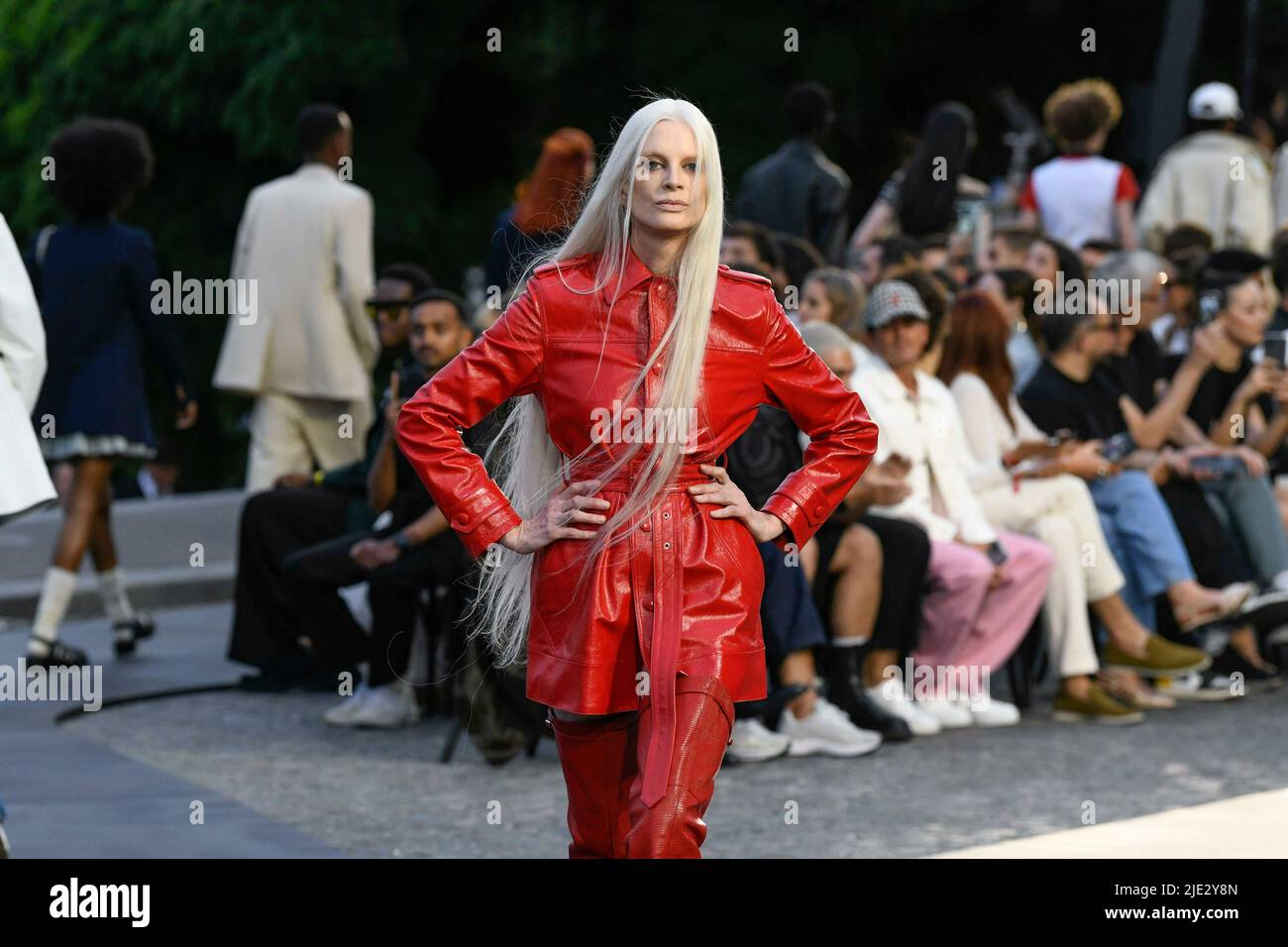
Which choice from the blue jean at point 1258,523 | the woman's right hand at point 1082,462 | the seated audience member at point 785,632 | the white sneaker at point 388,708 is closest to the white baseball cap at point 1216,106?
the blue jean at point 1258,523

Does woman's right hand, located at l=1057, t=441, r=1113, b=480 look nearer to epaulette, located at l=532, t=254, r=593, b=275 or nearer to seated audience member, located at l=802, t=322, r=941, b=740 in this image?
seated audience member, located at l=802, t=322, r=941, b=740

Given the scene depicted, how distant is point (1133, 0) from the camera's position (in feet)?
66.1

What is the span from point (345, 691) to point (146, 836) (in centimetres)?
223

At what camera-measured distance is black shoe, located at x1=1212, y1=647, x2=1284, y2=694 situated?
985cm

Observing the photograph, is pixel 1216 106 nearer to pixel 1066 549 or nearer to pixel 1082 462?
pixel 1082 462

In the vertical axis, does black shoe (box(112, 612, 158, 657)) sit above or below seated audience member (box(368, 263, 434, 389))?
below

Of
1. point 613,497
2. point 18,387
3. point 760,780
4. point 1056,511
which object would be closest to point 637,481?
point 613,497

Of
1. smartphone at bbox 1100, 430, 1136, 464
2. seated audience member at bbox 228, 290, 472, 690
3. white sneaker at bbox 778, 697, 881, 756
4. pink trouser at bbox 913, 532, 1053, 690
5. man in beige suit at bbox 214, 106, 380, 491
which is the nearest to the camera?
white sneaker at bbox 778, 697, 881, 756

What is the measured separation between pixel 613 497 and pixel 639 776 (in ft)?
1.79

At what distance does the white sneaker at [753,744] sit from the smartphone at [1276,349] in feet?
10.4

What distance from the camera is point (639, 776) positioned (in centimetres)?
459

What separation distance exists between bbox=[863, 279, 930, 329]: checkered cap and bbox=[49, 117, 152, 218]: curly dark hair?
10.1ft

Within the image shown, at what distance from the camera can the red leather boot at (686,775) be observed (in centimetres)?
448

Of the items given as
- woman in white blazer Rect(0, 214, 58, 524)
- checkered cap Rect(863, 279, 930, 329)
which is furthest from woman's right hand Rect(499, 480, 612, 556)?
checkered cap Rect(863, 279, 930, 329)
